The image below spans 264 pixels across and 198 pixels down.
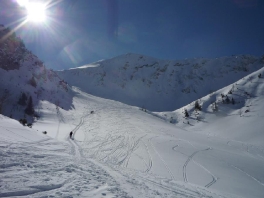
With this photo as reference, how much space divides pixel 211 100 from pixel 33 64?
6731 cm

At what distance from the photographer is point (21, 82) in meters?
49.1

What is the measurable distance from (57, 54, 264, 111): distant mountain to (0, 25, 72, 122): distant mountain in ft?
211

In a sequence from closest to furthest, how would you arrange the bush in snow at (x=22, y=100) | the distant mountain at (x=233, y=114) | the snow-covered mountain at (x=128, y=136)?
1. the snow-covered mountain at (x=128, y=136)
2. the distant mountain at (x=233, y=114)
3. the bush in snow at (x=22, y=100)

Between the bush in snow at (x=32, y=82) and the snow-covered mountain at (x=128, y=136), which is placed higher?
the bush in snow at (x=32, y=82)

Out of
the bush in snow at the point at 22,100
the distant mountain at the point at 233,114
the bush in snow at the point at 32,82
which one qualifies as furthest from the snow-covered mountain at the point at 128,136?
the bush in snow at the point at 32,82

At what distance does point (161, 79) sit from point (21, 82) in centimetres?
13107

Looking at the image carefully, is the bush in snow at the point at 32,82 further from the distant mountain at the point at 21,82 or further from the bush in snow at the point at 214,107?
the bush in snow at the point at 214,107

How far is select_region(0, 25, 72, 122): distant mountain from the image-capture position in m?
37.0

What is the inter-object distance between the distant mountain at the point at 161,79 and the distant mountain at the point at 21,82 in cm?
6427

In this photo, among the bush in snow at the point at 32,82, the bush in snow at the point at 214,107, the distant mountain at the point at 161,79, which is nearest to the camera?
the bush in snow at the point at 214,107

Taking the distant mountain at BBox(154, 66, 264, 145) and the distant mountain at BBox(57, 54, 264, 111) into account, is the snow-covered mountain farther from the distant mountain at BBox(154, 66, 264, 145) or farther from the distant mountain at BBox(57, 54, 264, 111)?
the distant mountain at BBox(57, 54, 264, 111)

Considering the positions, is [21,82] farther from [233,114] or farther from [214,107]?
[233,114]

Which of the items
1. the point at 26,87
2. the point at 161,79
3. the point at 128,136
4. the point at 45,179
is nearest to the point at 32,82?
the point at 26,87

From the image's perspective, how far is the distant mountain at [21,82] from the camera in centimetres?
3701
